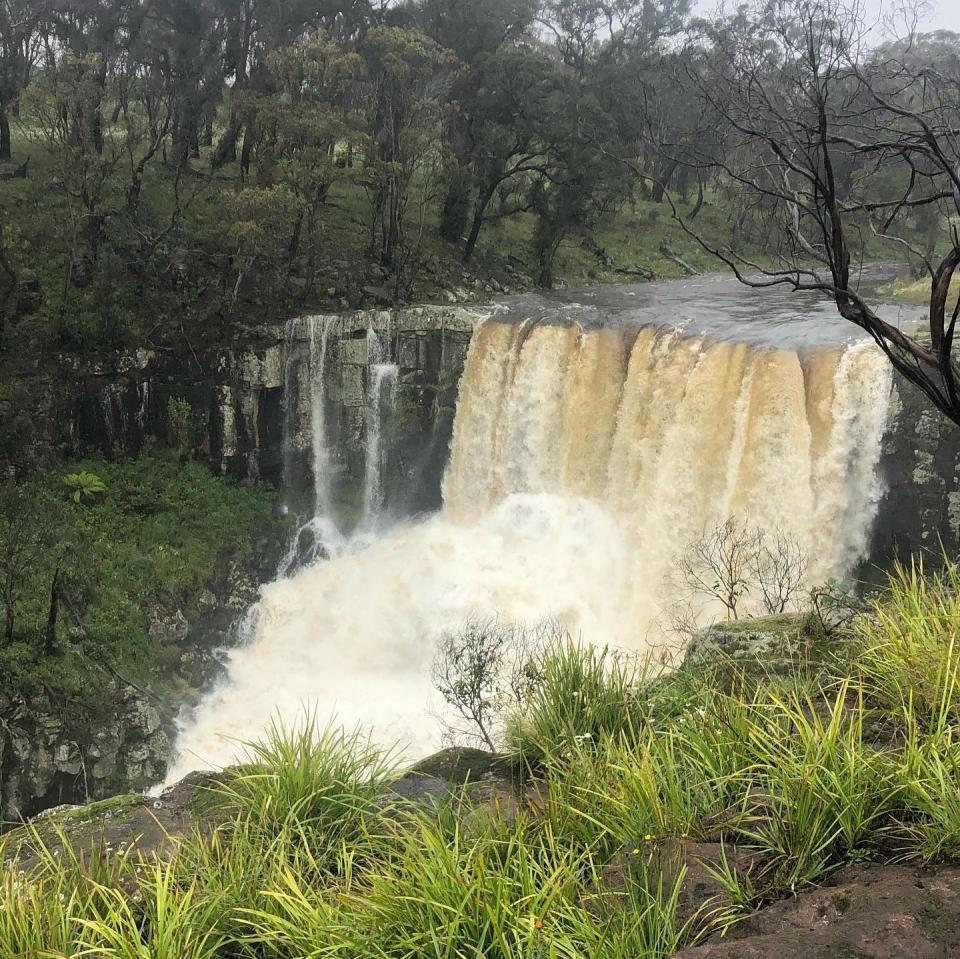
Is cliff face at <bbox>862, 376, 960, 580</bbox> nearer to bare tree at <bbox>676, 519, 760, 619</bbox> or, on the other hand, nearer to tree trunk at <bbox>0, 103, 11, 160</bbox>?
bare tree at <bbox>676, 519, 760, 619</bbox>

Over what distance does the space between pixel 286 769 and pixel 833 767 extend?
2.78 m

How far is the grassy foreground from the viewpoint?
3289 millimetres

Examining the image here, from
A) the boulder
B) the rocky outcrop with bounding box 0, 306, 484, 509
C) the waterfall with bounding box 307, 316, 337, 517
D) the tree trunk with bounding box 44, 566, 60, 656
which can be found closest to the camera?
the boulder

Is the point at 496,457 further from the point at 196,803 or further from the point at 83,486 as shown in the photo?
the point at 196,803

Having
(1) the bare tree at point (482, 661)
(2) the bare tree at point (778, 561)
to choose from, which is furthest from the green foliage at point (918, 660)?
(2) the bare tree at point (778, 561)

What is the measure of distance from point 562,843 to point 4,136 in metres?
26.1

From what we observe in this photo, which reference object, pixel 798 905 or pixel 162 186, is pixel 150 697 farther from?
pixel 162 186

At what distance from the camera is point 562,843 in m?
4.02

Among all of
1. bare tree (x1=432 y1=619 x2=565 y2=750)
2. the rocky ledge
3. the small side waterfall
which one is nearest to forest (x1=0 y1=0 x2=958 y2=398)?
the small side waterfall

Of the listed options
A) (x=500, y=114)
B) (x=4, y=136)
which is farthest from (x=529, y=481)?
(x=4, y=136)

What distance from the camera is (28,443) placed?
1722 cm

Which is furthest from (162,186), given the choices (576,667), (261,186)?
(576,667)

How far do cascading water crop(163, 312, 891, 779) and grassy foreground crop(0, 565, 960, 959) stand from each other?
934 centimetres

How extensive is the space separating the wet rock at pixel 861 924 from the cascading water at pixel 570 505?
1084 centimetres
